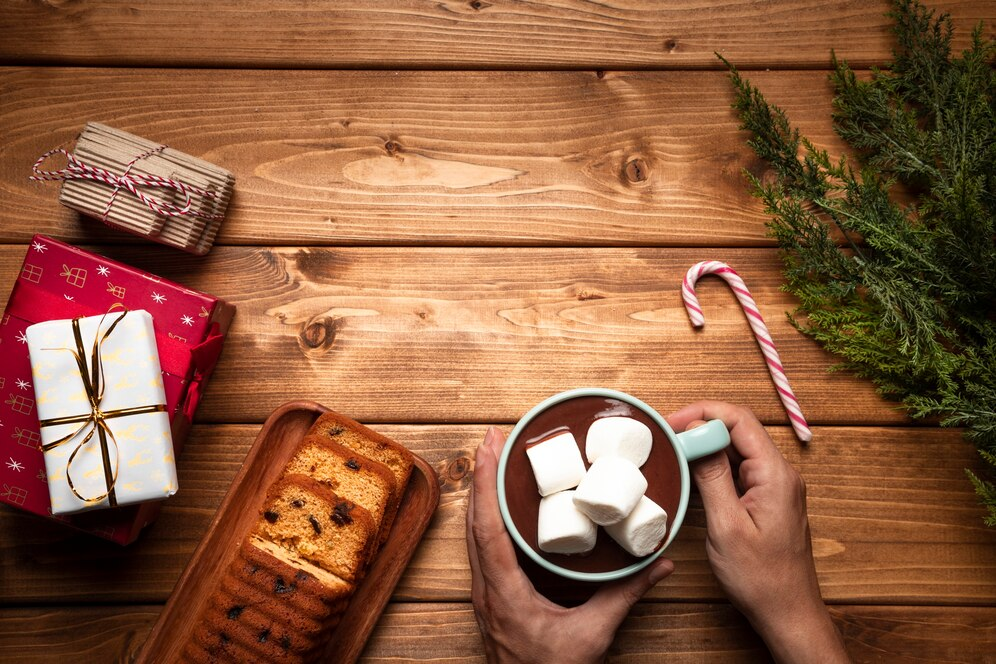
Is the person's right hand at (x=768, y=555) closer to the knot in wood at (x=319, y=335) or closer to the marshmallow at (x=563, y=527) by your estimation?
the marshmallow at (x=563, y=527)

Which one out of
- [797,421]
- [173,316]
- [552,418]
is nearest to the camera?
[552,418]

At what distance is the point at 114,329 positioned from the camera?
3.86 feet

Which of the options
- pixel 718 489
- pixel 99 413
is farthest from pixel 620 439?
pixel 99 413

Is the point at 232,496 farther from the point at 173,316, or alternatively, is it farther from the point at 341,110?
the point at 341,110

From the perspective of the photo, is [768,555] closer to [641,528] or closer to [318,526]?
[641,528]

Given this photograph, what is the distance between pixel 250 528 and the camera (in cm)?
128

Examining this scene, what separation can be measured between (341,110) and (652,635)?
1309 millimetres

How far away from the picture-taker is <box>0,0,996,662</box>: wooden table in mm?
1340

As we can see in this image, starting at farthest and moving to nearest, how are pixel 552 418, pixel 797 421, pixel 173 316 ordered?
pixel 797 421
pixel 173 316
pixel 552 418

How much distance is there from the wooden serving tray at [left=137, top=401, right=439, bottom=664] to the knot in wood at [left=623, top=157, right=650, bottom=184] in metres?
0.76

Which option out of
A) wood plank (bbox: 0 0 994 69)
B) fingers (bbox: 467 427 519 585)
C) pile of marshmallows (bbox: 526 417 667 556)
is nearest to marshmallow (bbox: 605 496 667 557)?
pile of marshmallows (bbox: 526 417 667 556)

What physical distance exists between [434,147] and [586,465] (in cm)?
77

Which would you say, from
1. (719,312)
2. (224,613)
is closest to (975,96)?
(719,312)

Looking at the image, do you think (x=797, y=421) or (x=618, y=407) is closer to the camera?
(x=618, y=407)
